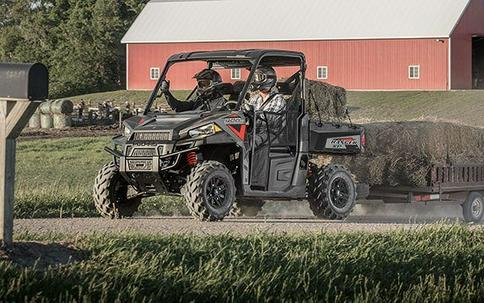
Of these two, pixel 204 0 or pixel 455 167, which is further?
pixel 204 0

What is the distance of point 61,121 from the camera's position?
6297cm

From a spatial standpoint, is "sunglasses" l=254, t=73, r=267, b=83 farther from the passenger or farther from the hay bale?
the hay bale

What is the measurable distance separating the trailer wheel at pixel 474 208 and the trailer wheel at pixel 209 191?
7721mm

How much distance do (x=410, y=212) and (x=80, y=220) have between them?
29.0 feet

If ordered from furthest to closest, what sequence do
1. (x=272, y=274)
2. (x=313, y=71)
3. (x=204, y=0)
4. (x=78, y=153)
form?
(x=204, y=0) < (x=313, y=71) < (x=78, y=153) < (x=272, y=274)

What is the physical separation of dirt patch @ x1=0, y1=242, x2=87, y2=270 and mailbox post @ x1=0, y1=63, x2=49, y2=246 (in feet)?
1.31

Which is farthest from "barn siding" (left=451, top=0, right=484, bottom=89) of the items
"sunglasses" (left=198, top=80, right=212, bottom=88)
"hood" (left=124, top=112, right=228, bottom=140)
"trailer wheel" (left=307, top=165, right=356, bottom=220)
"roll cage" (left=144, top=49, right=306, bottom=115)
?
"hood" (left=124, top=112, right=228, bottom=140)

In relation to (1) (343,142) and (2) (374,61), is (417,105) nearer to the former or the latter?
(2) (374,61)

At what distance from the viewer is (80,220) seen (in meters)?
16.5

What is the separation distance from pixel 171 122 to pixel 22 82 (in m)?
7.40

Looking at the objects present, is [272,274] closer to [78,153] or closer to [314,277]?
[314,277]

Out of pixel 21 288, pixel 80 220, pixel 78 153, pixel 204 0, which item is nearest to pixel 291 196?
pixel 80 220

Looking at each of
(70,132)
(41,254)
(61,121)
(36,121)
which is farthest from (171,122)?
(36,121)

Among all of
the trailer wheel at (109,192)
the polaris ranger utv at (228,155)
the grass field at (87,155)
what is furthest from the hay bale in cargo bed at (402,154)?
the trailer wheel at (109,192)
